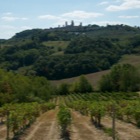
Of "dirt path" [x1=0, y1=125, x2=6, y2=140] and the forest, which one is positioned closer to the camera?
"dirt path" [x1=0, y1=125, x2=6, y2=140]

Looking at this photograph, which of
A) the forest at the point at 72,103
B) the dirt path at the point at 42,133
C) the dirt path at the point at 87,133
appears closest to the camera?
the dirt path at the point at 87,133

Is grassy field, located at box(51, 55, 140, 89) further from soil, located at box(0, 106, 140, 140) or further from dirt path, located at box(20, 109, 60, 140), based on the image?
dirt path, located at box(20, 109, 60, 140)

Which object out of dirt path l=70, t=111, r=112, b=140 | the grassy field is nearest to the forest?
dirt path l=70, t=111, r=112, b=140

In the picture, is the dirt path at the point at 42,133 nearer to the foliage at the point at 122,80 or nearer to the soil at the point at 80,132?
the soil at the point at 80,132

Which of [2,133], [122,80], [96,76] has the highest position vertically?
[2,133]

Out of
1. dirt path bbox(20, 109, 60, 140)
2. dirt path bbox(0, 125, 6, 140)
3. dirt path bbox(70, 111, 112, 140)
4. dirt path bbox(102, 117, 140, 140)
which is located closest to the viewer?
dirt path bbox(70, 111, 112, 140)

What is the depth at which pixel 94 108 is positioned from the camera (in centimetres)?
3594

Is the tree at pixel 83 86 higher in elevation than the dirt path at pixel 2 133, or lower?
lower

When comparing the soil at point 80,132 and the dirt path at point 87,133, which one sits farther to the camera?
the soil at point 80,132

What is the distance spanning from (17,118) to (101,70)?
481 feet

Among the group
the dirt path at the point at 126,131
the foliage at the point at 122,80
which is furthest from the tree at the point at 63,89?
the dirt path at the point at 126,131

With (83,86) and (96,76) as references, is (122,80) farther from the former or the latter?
(96,76)

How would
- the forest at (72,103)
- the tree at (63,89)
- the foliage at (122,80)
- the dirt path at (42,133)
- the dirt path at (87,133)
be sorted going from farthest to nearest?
the tree at (63,89) → the foliage at (122,80) → the forest at (72,103) → the dirt path at (42,133) → the dirt path at (87,133)

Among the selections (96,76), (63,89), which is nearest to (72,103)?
(63,89)
